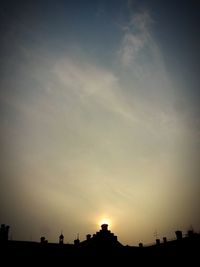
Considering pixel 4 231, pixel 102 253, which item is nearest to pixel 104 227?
pixel 102 253

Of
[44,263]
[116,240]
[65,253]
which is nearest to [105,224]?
[116,240]

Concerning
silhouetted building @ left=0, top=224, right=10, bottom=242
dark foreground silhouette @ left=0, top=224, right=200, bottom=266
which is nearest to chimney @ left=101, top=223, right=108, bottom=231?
dark foreground silhouette @ left=0, top=224, right=200, bottom=266

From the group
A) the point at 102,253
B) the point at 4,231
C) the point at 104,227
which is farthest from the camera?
the point at 4,231

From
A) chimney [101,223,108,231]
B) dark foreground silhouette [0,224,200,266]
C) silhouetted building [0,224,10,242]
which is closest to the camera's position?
dark foreground silhouette [0,224,200,266]

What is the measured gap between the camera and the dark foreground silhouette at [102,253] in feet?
86.8

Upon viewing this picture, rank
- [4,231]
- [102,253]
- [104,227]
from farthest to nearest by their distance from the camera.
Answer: [4,231] < [104,227] < [102,253]

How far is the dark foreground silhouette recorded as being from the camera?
1041 inches

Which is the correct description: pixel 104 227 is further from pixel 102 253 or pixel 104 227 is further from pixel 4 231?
pixel 4 231

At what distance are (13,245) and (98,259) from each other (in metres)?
9.95

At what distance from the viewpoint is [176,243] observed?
27.9 metres

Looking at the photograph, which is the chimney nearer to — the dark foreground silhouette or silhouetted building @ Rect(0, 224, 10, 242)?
the dark foreground silhouette

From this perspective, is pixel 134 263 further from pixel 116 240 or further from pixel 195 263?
pixel 195 263

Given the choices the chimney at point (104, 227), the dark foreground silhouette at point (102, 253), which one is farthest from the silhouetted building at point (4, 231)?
the chimney at point (104, 227)

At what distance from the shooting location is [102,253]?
92.5ft
